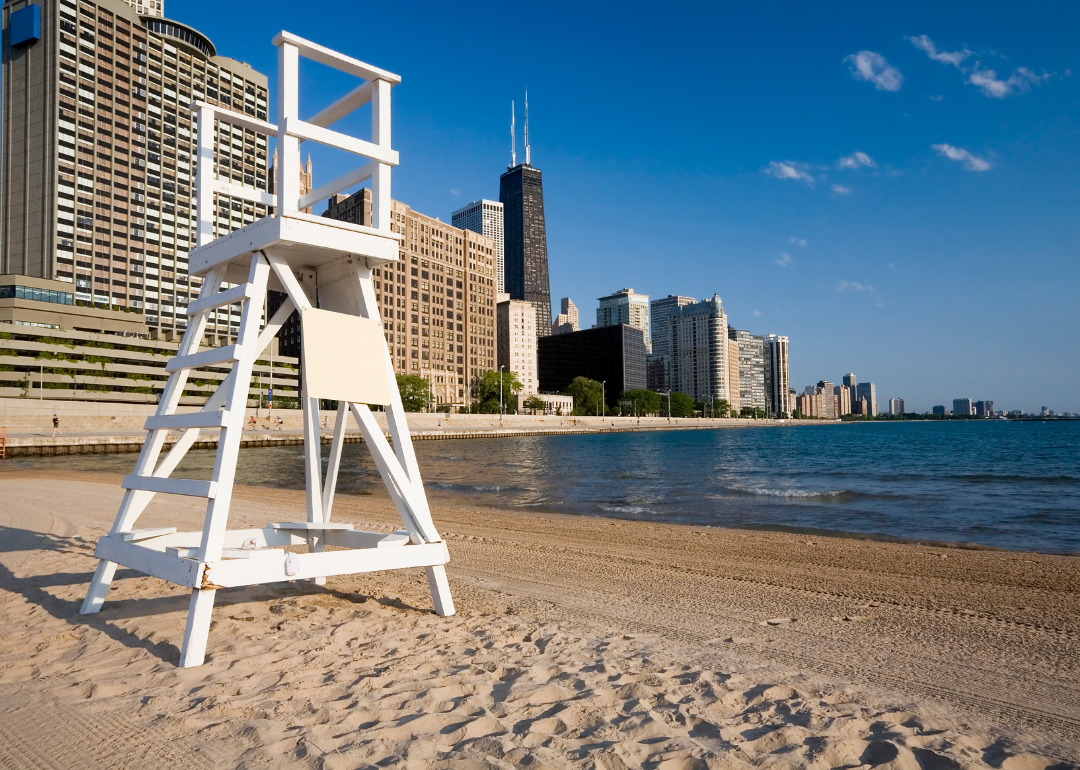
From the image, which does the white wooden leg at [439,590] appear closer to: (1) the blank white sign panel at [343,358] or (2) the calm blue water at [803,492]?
(1) the blank white sign panel at [343,358]

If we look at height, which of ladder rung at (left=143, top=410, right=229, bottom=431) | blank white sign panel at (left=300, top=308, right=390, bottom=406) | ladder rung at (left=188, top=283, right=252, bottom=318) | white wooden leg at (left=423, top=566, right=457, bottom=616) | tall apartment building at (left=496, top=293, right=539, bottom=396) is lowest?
white wooden leg at (left=423, top=566, right=457, bottom=616)

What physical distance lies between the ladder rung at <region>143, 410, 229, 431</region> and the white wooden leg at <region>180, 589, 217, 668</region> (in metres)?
1.07

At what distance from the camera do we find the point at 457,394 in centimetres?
16288

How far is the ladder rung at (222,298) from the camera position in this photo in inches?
194

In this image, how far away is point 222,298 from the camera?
16.9ft

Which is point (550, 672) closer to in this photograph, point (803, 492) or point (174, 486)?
point (174, 486)

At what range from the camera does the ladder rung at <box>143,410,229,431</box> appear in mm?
4492

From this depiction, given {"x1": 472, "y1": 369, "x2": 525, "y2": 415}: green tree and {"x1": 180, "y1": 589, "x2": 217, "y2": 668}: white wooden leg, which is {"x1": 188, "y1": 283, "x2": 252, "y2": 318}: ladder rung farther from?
{"x1": 472, "y1": 369, "x2": 525, "y2": 415}: green tree

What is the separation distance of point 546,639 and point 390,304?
484 ft

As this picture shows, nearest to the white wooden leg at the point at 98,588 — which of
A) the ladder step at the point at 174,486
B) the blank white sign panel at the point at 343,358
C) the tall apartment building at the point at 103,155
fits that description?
the ladder step at the point at 174,486

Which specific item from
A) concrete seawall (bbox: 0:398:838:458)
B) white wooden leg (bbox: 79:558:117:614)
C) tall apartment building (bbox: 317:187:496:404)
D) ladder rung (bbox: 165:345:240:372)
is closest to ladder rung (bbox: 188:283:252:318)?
ladder rung (bbox: 165:345:240:372)

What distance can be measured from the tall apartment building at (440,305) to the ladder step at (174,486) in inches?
5413

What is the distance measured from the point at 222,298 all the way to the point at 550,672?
11.8 ft


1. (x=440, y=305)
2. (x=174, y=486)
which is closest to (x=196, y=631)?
(x=174, y=486)
